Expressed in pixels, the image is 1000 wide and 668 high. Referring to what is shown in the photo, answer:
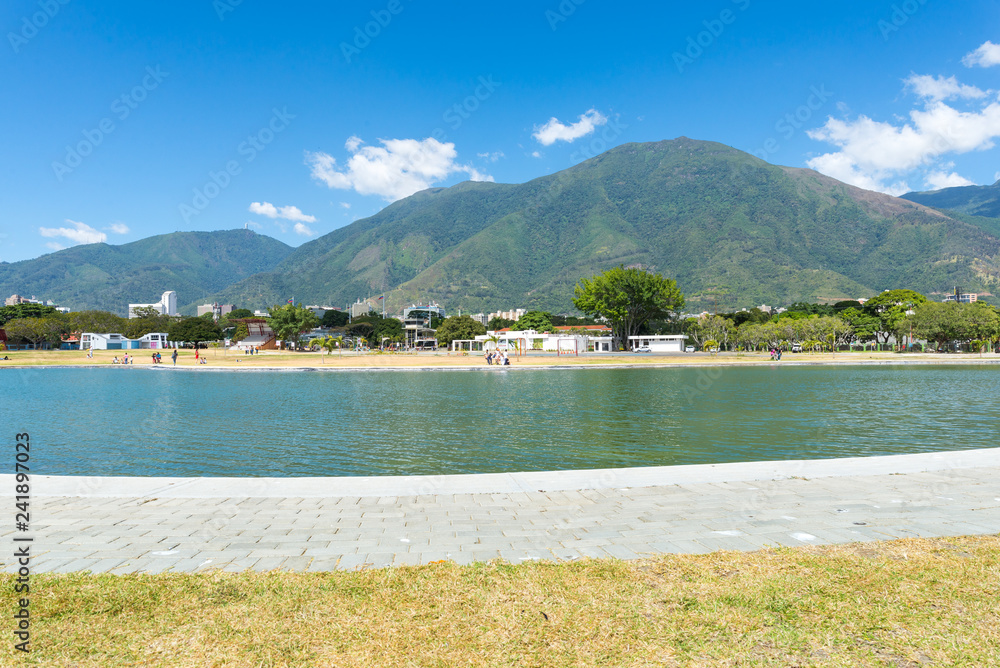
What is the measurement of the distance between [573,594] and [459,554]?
1.38 meters

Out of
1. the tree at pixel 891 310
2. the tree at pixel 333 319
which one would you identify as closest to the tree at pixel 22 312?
the tree at pixel 333 319

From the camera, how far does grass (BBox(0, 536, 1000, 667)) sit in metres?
3.14

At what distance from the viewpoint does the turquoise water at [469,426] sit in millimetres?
11984

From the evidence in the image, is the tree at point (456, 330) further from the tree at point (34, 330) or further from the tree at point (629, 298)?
the tree at point (34, 330)

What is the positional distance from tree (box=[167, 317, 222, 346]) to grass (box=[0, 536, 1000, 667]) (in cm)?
12258

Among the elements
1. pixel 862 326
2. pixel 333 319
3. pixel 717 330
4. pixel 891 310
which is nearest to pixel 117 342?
pixel 333 319

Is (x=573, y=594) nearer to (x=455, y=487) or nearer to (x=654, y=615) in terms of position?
(x=654, y=615)

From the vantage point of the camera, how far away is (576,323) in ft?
555

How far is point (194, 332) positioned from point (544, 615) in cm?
12573

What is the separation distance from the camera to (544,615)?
3.58m

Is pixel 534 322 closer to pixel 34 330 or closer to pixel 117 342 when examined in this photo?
pixel 117 342

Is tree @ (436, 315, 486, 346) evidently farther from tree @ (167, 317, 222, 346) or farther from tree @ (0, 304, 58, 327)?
tree @ (0, 304, 58, 327)

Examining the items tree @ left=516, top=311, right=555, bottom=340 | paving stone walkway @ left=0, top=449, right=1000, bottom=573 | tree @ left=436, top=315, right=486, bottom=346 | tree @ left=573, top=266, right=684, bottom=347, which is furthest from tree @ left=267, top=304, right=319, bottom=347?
paving stone walkway @ left=0, top=449, right=1000, bottom=573

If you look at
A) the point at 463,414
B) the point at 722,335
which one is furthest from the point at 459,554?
the point at 722,335
